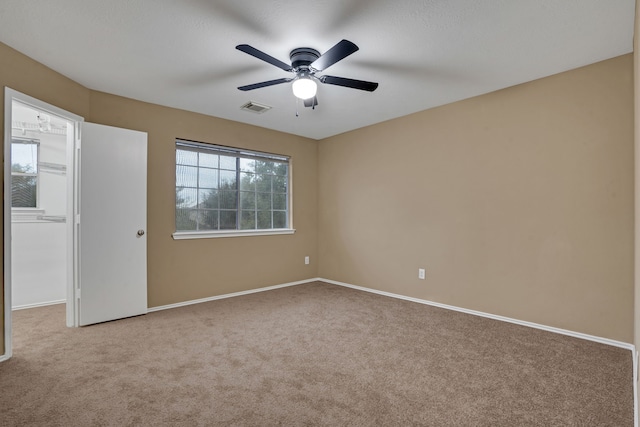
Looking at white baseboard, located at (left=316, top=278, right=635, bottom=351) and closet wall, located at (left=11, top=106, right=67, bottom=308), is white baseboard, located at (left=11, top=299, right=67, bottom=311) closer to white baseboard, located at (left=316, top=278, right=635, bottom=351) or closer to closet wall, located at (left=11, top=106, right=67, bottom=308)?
closet wall, located at (left=11, top=106, right=67, bottom=308)

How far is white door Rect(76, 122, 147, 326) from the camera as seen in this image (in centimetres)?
313

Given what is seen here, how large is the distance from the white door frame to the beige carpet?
0.24 metres

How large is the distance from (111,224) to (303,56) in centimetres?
260

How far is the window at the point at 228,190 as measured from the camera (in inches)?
159

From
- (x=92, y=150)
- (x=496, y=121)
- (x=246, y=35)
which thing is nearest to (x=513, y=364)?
(x=496, y=121)

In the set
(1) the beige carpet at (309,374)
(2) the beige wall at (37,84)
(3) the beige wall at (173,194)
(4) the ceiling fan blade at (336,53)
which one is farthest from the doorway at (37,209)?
(4) the ceiling fan blade at (336,53)

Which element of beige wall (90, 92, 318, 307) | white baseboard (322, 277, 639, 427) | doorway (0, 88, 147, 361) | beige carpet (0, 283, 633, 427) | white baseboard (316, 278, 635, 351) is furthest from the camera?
beige wall (90, 92, 318, 307)

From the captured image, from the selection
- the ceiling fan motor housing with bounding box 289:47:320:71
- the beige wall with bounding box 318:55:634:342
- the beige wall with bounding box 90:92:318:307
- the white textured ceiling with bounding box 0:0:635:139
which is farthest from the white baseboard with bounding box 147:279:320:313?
the ceiling fan motor housing with bounding box 289:47:320:71

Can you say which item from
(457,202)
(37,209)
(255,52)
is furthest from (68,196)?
(457,202)

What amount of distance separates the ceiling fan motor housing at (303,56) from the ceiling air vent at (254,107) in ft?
4.15

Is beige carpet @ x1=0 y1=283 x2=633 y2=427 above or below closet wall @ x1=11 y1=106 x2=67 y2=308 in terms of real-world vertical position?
below

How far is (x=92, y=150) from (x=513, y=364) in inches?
167

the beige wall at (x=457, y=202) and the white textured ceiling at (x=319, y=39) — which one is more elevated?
the white textured ceiling at (x=319, y=39)

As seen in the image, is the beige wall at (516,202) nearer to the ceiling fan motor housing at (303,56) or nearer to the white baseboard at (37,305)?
the ceiling fan motor housing at (303,56)
